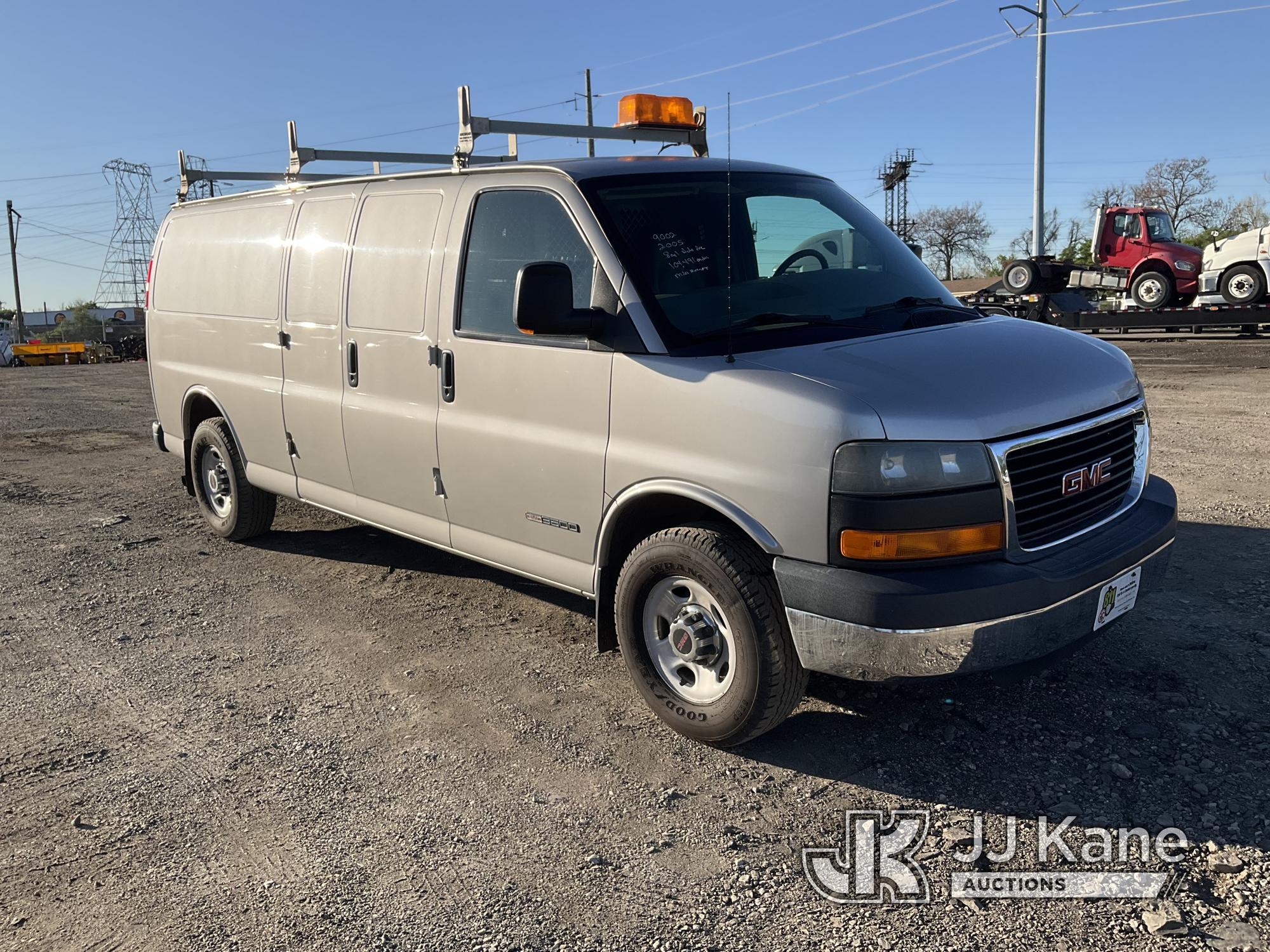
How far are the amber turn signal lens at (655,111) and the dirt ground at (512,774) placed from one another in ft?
8.81

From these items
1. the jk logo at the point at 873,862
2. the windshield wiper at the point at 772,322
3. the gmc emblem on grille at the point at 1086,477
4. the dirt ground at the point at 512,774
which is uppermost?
the windshield wiper at the point at 772,322

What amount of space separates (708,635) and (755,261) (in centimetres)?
168

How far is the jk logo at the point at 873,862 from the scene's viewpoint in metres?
2.97

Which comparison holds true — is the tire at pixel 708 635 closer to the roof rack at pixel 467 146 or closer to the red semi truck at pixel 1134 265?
the roof rack at pixel 467 146

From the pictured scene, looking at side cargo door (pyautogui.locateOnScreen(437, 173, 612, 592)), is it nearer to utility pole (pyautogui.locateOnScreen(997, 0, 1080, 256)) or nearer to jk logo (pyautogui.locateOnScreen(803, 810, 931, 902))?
jk logo (pyautogui.locateOnScreen(803, 810, 931, 902))

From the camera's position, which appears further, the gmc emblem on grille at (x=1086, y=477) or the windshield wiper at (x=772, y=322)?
the windshield wiper at (x=772, y=322)

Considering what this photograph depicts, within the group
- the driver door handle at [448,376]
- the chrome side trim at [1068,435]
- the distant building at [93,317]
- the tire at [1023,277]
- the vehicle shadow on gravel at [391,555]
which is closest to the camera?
the chrome side trim at [1068,435]

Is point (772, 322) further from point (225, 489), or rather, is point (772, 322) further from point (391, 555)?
point (225, 489)

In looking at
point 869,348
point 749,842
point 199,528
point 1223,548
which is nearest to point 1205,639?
point 1223,548

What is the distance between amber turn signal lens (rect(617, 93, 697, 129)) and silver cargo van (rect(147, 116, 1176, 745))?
1.10 meters

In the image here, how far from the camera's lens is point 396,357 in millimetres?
4988

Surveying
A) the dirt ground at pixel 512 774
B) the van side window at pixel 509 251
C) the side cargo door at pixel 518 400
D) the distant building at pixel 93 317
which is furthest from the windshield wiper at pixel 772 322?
the distant building at pixel 93 317

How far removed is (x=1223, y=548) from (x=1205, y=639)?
1571mm

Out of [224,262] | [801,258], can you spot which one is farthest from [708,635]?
[224,262]
